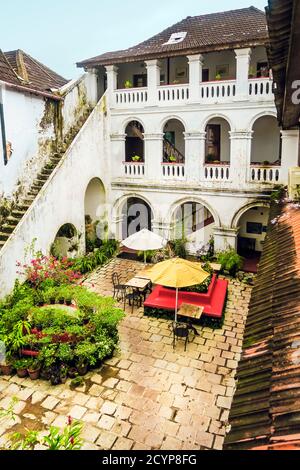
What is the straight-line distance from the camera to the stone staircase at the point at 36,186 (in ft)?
41.4

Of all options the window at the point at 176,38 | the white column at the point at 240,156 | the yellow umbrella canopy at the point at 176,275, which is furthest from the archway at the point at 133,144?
the yellow umbrella canopy at the point at 176,275

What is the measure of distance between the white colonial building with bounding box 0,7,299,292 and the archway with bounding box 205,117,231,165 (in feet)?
0.18

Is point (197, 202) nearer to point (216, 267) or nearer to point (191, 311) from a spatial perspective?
→ point (216, 267)

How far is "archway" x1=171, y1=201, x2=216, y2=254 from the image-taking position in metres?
18.1

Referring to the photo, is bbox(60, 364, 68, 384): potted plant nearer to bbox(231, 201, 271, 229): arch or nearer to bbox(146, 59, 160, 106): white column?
bbox(231, 201, 271, 229): arch

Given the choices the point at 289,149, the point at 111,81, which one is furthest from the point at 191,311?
the point at 111,81

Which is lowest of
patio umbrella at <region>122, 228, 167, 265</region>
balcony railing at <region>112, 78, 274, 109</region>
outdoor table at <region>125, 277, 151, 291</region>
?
outdoor table at <region>125, 277, 151, 291</region>

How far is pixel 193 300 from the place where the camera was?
12.1 meters

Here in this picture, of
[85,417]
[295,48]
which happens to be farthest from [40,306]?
[295,48]

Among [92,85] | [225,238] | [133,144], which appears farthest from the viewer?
[133,144]

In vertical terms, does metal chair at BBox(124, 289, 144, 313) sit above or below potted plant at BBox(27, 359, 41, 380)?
above

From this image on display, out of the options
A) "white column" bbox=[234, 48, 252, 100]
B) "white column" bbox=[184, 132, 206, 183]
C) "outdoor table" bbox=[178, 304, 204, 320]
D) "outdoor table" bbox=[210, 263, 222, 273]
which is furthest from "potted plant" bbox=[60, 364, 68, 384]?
"white column" bbox=[234, 48, 252, 100]

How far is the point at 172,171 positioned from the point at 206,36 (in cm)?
662
